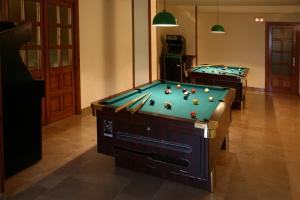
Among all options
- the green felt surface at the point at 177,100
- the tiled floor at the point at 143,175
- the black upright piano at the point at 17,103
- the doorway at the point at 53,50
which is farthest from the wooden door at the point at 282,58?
the black upright piano at the point at 17,103

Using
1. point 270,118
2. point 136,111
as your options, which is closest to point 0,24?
point 136,111

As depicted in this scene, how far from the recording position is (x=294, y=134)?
18.7ft

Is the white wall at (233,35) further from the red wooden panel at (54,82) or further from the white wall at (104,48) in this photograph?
the red wooden panel at (54,82)

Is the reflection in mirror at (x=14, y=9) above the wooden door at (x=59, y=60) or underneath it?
above

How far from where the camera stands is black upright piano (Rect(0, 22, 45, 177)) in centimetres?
363

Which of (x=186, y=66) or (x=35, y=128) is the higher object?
(x=186, y=66)

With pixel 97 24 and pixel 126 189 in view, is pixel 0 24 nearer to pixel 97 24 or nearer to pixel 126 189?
pixel 126 189

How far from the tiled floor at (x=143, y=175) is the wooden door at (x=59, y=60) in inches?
24.4

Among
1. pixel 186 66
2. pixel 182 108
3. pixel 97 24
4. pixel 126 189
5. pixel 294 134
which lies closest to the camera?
pixel 126 189

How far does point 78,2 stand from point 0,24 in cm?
299

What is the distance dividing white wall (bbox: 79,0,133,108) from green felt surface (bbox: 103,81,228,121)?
208 centimetres

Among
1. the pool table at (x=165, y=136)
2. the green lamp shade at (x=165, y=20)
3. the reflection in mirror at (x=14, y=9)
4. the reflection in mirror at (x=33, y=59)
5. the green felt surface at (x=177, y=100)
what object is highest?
the reflection in mirror at (x=14, y=9)

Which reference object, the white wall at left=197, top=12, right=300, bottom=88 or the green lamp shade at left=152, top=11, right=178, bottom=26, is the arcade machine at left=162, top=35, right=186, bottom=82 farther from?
the green lamp shade at left=152, top=11, right=178, bottom=26

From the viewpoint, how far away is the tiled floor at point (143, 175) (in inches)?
135
